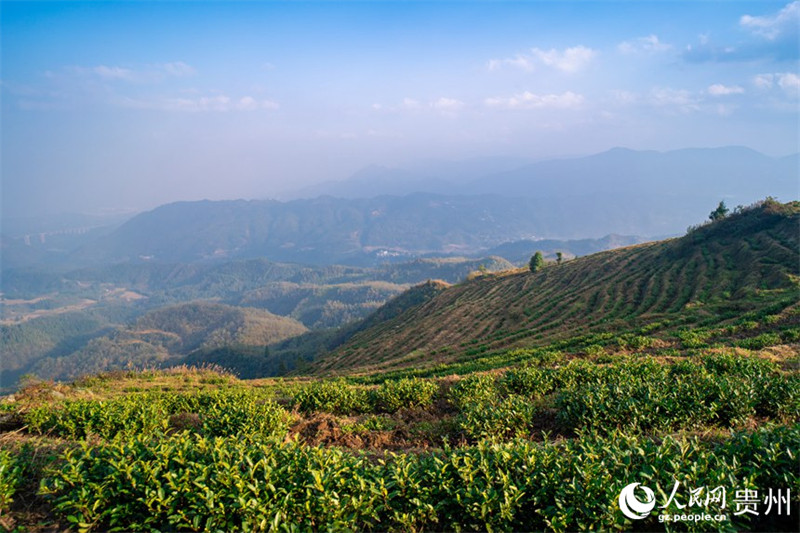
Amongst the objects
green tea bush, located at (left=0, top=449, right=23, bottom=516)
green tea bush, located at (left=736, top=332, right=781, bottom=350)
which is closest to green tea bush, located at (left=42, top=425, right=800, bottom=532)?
green tea bush, located at (left=0, top=449, right=23, bottom=516)

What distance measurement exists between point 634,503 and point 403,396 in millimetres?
6917

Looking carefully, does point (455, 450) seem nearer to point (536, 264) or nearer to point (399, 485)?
point (399, 485)

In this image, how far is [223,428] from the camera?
27.0ft

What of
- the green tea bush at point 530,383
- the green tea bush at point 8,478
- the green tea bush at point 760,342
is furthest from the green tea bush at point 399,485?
the green tea bush at point 760,342

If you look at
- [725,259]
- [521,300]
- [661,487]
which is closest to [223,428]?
[661,487]

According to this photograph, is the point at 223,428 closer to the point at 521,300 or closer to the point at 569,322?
the point at 569,322

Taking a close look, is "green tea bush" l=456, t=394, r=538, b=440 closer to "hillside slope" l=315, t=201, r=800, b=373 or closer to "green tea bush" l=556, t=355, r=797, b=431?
"green tea bush" l=556, t=355, r=797, b=431

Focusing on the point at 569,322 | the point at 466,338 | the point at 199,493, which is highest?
the point at 199,493

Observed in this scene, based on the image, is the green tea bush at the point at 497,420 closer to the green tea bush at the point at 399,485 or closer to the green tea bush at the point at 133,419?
the green tea bush at the point at 399,485

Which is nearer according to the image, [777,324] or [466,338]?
[777,324]

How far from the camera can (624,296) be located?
104ft

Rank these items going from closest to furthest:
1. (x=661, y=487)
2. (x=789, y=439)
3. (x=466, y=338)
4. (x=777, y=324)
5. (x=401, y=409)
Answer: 1. (x=661, y=487)
2. (x=789, y=439)
3. (x=401, y=409)
4. (x=777, y=324)
5. (x=466, y=338)

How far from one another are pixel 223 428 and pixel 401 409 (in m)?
4.78

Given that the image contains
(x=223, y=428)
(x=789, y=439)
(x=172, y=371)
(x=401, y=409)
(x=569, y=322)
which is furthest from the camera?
(x=569, y=322)
